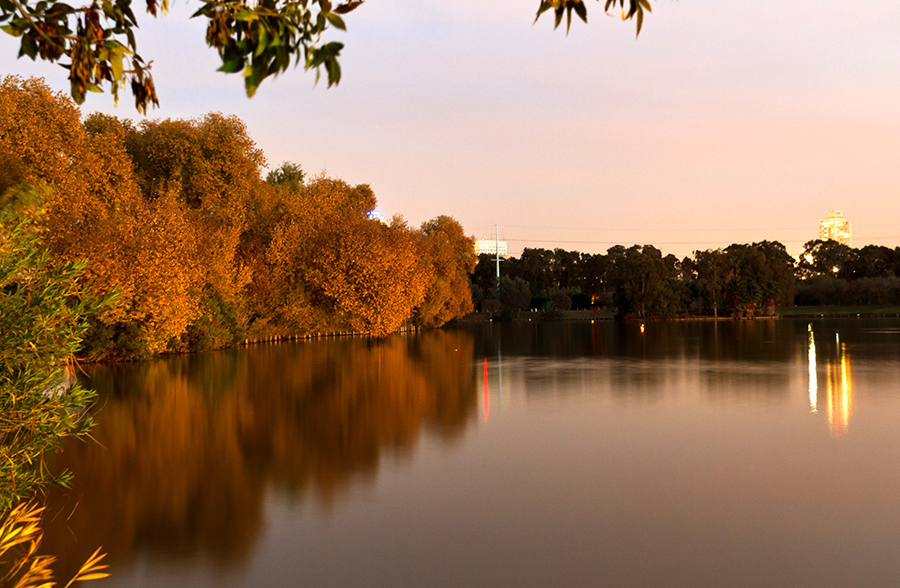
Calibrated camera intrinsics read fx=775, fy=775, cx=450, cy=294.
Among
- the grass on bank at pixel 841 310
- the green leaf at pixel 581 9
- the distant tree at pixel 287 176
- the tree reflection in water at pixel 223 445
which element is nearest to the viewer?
the green leaf at pixel 581 9

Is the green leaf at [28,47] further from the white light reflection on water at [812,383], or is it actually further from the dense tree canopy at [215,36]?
the white light reflection on water at [812,383]

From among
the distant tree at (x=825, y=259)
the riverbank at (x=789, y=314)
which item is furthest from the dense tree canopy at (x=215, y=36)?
the distant tree at (x=825, y=259)

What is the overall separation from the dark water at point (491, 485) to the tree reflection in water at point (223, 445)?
5 centimetres

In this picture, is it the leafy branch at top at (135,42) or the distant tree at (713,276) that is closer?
the leafy branch at top at (135,42)

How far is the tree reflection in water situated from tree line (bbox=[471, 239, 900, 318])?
65.6 metres

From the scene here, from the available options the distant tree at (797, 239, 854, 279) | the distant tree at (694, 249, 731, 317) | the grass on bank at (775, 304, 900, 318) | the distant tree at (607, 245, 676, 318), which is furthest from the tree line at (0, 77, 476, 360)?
the distant tree at (797, 239, 854, 279)

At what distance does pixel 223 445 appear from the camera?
44.2 feet

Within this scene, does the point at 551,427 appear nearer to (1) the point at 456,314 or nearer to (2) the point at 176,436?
(2) the point at 176,436

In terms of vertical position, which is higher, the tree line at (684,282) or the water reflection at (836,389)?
the tree line at (684,282)

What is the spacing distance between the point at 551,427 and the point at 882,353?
21.8 metres

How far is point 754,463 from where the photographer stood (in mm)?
11391

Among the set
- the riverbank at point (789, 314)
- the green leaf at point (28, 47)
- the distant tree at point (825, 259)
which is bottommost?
the riverbank at point (789, 314)

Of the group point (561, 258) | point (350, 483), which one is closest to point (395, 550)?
point (350, 483)

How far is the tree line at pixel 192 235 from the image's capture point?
2472 cm
